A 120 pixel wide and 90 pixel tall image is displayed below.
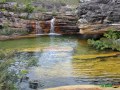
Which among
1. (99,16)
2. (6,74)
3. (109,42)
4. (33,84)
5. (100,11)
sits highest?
(100,11)

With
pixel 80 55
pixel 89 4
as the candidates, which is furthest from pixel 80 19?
pixel 80 55

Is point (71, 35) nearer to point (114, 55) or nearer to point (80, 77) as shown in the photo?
point (114, 55)

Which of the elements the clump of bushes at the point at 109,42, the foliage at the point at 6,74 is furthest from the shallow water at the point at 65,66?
the foliage at the point at 6,74

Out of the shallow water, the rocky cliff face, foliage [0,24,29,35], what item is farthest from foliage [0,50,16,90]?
foliage [0,24,29,35]

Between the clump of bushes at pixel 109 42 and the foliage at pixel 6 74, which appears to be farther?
the clump of bushes at pixel 109 42

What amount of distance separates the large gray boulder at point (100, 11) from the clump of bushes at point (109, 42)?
88 centimetres

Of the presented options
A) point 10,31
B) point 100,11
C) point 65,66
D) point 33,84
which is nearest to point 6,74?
point 33,84

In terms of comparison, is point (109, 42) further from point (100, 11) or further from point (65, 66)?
point (65, 66)

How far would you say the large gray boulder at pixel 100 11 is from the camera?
18.6m

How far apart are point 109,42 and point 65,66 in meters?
5.10

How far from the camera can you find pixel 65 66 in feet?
42.5

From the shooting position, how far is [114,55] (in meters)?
15.0

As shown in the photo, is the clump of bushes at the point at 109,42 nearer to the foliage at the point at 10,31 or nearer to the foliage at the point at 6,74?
the foliage at the point at 10,31

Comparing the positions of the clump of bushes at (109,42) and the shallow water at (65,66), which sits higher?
the clump of bushes at (109,42)
